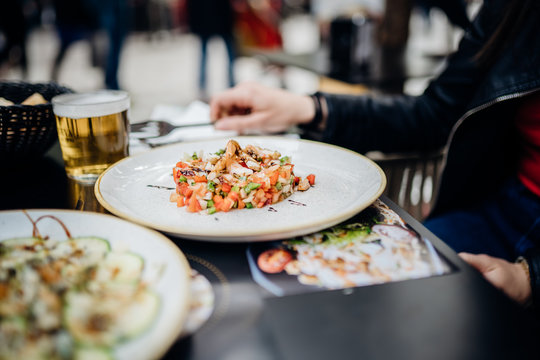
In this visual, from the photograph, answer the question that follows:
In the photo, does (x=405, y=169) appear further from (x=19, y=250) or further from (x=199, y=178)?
(x=19, y=250)

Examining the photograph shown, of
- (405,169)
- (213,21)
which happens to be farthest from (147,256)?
(213,21)

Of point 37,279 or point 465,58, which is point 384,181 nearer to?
point 37,279

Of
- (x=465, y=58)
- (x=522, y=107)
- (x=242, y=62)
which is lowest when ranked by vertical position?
(x=242, y=62)

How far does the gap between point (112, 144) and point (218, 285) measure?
51 centimetres

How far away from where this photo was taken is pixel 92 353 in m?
0.36

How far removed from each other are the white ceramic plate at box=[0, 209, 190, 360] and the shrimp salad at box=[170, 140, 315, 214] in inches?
6.4

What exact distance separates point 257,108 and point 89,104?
1.54 feet

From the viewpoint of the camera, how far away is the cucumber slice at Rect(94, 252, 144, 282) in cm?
48

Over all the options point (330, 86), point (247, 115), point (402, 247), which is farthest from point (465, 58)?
point (330, 86)

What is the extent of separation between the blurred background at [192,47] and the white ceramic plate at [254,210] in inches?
24.7

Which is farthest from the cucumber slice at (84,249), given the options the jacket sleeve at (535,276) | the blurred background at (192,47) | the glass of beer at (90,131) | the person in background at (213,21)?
the person in background at (213,21)

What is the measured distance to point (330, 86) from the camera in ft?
9.83

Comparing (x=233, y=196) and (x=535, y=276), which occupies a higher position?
(x=233, y=196)

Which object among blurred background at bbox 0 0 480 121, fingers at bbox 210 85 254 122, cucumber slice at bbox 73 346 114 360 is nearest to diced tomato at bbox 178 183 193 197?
cucumber slice at bbox 73 346 114 360
